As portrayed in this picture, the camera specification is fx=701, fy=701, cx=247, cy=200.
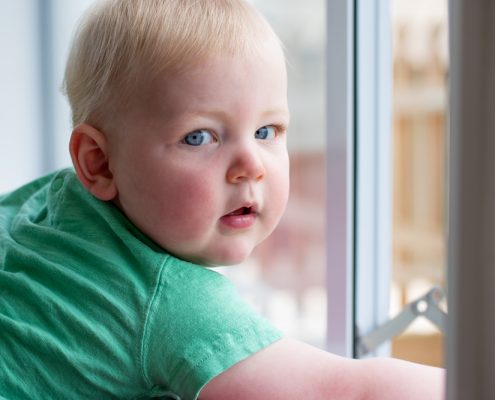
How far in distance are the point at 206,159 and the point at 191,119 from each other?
4 cm

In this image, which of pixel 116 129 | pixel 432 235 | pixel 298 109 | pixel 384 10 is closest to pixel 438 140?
pixel 432 235

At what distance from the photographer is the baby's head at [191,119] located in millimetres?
662

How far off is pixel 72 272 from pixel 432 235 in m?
2.12

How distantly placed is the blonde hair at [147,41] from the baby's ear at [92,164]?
2 cm

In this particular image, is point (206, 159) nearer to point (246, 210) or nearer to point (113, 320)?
point (246, 210)

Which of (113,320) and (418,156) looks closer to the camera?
(113,320)

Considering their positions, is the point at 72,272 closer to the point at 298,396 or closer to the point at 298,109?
the point at 298,396

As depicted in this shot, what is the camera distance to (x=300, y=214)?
2068 mm

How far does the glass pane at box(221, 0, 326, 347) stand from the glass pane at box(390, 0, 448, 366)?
0.31 m

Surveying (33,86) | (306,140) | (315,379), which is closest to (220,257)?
(315,379)

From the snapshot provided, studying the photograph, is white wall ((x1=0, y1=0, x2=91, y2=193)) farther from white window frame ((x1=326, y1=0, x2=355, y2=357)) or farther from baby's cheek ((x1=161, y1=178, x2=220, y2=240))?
baby's cheek ((x1=161, y1=178, x2=220, y2=240))

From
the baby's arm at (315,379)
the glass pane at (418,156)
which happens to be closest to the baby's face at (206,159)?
the baby's arm at (315,379)

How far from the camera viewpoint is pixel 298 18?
6.84ft

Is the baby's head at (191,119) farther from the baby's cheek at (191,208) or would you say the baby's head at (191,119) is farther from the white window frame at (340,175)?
the white window frame at (340,175)
